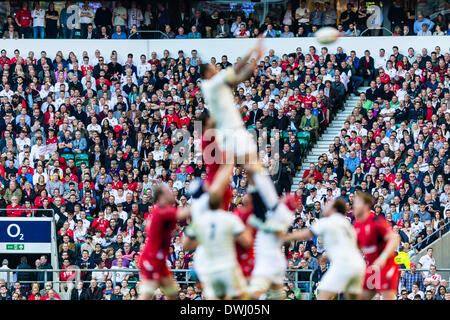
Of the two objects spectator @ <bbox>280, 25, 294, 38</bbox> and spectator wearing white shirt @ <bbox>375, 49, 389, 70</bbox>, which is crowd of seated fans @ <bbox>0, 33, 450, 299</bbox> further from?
spectator @ <bbox>280, 25, 294, 38</bbox>

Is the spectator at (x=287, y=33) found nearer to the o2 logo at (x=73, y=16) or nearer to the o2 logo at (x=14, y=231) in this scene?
the o2 logo at (x=73, y=16)

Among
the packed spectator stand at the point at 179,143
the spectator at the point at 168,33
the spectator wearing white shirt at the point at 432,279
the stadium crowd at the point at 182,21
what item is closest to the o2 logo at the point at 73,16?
the stadium crowd at the point at 182,21

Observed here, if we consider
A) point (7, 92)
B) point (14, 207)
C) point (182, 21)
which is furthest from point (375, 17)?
point (14, 207)

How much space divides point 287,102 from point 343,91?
228 centimetres

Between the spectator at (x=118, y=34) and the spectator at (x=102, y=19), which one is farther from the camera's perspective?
the spectator at (x=102, y=19)

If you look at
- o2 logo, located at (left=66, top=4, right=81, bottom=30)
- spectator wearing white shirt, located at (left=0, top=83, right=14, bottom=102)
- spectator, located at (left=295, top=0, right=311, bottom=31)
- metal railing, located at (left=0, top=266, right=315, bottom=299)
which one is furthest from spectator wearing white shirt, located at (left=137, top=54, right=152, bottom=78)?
metal railing, located at (left=0, top=266, right=315, bottom=299)

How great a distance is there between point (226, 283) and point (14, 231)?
12.3 metres

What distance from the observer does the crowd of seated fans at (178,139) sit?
2489cm

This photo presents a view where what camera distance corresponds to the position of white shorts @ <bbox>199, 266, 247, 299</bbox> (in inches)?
550

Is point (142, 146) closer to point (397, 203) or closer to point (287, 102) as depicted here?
point (287, 102)

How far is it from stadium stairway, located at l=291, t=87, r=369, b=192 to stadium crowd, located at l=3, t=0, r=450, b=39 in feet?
9.98

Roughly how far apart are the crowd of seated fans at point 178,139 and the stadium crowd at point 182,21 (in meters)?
1.56

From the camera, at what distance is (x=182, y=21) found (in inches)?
1363

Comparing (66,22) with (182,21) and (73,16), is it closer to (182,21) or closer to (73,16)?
(73,16)
